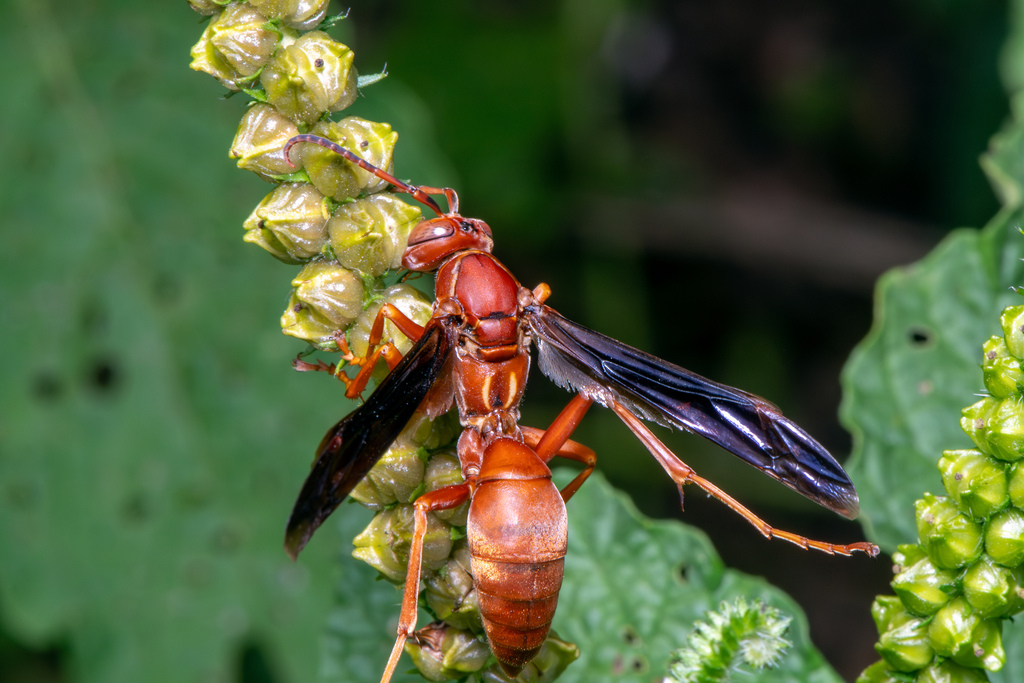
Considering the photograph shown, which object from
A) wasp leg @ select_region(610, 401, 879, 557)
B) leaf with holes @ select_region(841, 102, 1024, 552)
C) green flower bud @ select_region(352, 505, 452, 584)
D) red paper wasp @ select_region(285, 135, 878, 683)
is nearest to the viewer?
green flower bud @ select_region(352, 505, 452, 584)

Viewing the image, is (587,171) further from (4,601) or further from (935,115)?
(4,601)

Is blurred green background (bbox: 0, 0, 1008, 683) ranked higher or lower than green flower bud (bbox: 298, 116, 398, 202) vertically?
lower

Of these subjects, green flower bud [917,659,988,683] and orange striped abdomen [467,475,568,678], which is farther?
orange striped abdomen [467,475,568,678]

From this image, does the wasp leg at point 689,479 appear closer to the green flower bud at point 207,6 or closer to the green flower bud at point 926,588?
the green flower bud at point 926,588

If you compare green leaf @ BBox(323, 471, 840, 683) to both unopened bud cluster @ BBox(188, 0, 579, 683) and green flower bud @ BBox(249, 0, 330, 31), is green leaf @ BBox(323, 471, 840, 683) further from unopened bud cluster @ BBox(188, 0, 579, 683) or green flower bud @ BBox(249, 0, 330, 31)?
green flower bud @ BBox(249, 0, 330, 31)

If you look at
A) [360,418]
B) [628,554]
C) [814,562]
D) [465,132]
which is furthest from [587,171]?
[360,418]

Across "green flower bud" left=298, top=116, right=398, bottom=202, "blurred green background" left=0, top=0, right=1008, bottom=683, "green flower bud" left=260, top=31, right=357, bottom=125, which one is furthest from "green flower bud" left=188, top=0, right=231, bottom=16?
"blurred green background" left=0, top=0, right=1008, bottom=683

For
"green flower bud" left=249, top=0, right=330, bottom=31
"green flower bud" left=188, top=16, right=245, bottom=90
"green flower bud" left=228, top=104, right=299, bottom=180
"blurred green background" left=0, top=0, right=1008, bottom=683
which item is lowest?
"blurred green background" left=0, top=0, right=1008, bottom=683
